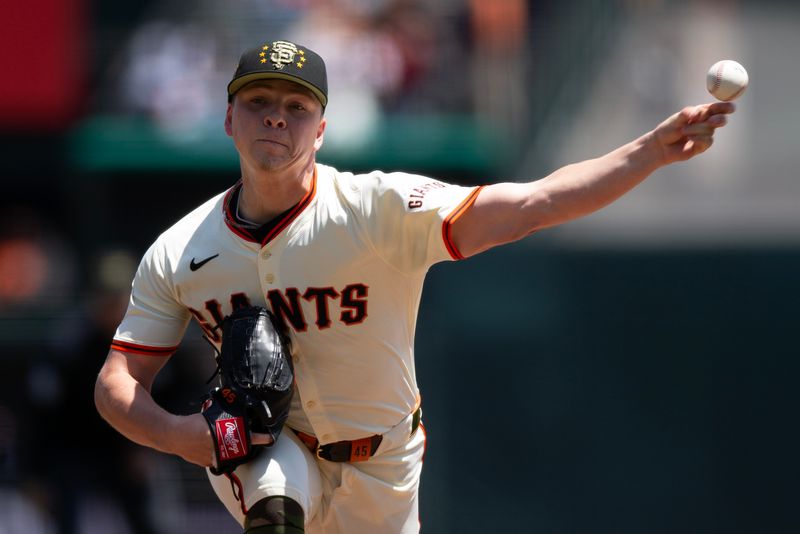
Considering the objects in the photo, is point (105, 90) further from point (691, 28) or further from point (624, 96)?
point (691, 28)

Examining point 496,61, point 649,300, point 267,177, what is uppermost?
point 496,61

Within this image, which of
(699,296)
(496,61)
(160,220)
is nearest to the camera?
(699,296)

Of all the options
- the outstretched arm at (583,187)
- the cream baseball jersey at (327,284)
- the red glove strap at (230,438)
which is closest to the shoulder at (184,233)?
the cream baseball jersey at (327,284)

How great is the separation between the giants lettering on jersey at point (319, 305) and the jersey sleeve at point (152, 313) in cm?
39

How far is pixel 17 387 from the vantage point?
366 inches

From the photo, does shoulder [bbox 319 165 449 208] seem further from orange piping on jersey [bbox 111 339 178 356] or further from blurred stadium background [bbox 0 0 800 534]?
blurred stadium background [bbox 0 0 800 534]

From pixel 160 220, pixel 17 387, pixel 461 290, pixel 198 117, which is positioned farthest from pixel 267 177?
pixel 160 220

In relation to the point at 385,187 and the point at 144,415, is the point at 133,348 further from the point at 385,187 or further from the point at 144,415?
the point at 385,187

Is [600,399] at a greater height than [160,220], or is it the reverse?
[160,220]

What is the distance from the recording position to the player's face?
397 centimetres

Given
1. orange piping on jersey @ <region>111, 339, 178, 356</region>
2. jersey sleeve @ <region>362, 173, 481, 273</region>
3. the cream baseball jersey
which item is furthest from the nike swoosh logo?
jersey sleeve @ <region>362, 173, 481, 273</region>

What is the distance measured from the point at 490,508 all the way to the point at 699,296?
2224 mm

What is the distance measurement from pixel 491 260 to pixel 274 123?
5405 millimetres

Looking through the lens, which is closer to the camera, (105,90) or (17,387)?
(17,387)
